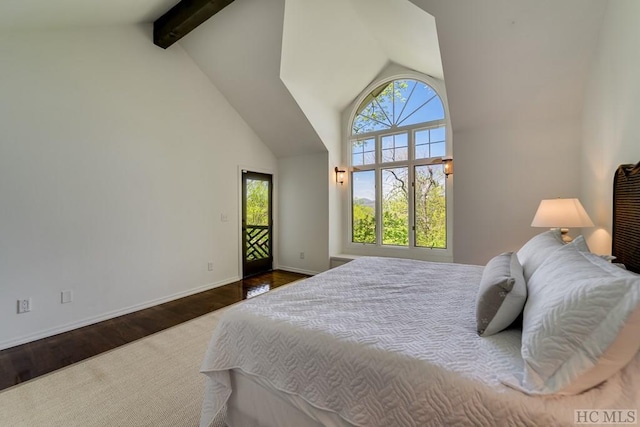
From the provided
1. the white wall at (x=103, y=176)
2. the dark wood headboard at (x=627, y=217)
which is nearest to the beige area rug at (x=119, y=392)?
the white wall at (x=103, y=176)

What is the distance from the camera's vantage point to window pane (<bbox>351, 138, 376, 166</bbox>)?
4.89m

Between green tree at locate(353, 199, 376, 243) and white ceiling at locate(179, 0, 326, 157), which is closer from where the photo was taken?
white ceiling at locate(179, 0, 326, 157)

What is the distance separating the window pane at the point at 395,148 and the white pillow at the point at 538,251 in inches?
115

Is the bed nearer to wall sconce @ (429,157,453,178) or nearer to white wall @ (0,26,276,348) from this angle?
white wall @ (0,26,276,348)

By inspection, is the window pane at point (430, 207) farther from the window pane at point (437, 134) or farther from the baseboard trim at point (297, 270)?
the baseboard trim at point (297, 270)

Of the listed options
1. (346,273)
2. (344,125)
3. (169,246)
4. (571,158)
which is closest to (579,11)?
(571,158)

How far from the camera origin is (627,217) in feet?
5.87

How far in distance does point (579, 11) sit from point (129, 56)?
4.46 m

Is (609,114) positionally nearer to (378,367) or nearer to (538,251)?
(538,251)

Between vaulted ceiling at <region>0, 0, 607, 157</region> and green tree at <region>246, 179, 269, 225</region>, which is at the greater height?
vaulted ceiling at <region>0, 0, 607, 157</region>

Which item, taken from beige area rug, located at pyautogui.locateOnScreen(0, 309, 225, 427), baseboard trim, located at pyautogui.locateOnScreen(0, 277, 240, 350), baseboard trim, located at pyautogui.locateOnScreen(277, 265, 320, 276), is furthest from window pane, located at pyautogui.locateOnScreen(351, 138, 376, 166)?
beige area rug, located at pyautogui.locateOnScreen(0, 309, 225, 427)

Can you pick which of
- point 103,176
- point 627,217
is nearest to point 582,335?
point 627,217

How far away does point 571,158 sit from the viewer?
119 inches

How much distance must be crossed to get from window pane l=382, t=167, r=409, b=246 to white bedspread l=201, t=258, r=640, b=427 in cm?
289
